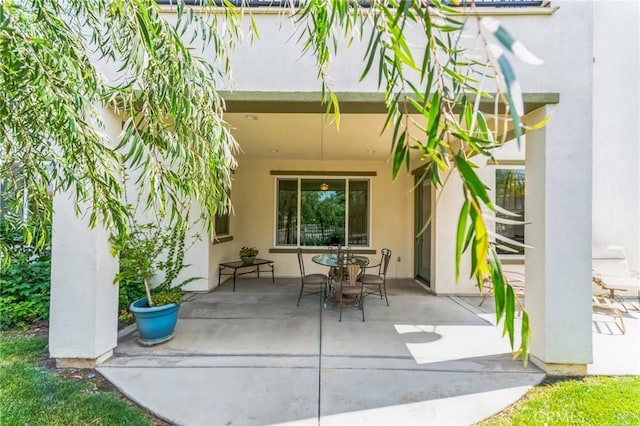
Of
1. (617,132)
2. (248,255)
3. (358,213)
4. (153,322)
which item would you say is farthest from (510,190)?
(153,322)

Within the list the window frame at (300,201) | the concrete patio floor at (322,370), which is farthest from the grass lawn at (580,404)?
the window frame at (300,201)

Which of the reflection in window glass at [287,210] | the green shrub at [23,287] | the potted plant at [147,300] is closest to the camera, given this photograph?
the potted plant at [147,300]

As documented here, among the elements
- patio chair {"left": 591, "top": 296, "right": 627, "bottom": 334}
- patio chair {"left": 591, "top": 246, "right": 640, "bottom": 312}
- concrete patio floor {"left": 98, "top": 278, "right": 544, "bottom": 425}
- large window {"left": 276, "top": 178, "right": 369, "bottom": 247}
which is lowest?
concrete patio floor {"left": 98, "top": 278, "right": 544, "bottom": 425}

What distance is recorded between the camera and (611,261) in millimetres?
4934

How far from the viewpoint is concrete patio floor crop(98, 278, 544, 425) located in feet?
7.03

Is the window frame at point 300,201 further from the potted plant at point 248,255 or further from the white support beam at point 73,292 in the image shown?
the white support beam at point 73,292

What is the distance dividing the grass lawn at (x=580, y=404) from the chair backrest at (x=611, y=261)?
313 cm

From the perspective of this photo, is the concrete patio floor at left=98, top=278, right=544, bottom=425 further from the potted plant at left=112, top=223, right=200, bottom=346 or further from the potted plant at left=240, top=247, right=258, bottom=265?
the potted plant at left=240, top=247, right=258, bottom=265

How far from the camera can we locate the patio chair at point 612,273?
4531 millimetres

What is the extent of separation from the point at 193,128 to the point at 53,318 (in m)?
Answer: 2.56

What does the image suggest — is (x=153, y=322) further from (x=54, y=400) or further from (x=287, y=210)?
(x=287, y=210)

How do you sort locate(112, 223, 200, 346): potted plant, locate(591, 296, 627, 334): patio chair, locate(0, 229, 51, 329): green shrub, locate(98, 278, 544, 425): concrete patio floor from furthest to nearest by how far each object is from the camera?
locate(0, 229, 51, 329): green shrub
locate(591, 296, 627, 334): patio chair
locate(112, 223, 200, 346): potted plant
locate(98, 278, 544, 425): concrete patio floor

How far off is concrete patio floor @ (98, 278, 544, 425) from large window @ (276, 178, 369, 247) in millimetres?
2757

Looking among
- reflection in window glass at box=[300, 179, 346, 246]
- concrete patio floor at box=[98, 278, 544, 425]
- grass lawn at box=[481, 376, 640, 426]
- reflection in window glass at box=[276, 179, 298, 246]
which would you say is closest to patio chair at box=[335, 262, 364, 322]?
concrete patio floor at box=[98, 278, 544, 425]
